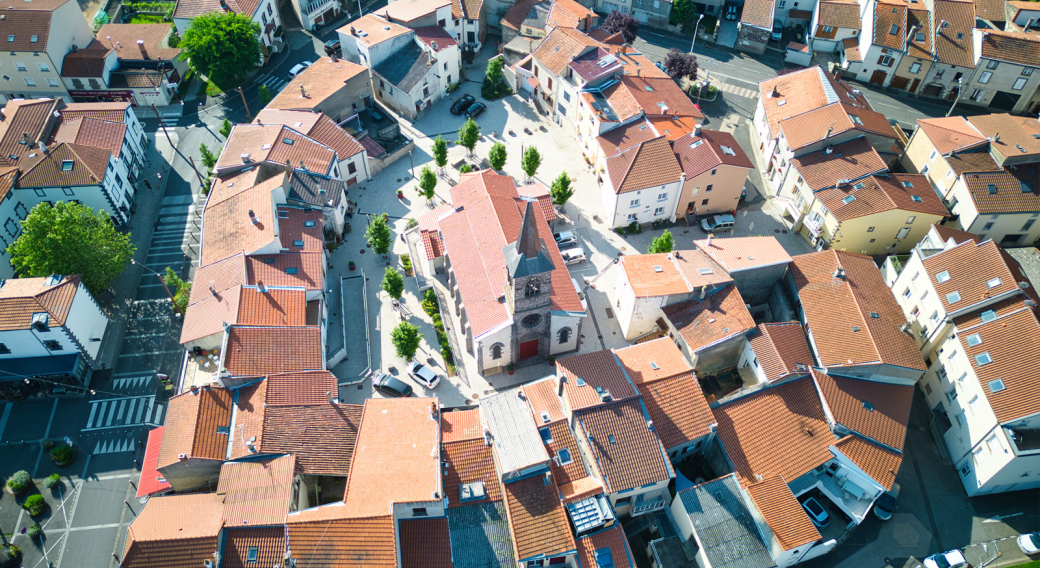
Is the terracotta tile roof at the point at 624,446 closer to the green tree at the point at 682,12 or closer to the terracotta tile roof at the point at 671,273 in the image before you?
the terracotta tile roof at the point at 671,273

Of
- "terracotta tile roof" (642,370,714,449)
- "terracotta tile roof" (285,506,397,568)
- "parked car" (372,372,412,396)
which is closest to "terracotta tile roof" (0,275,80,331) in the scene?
"parked car" (372,372,412,396)

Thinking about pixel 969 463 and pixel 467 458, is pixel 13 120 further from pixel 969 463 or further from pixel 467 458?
pixel 969 463

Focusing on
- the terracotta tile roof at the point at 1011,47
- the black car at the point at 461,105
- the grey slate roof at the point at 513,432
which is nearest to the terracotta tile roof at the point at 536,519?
the grey slate roof at the point at 513,432

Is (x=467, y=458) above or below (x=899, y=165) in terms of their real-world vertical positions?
below

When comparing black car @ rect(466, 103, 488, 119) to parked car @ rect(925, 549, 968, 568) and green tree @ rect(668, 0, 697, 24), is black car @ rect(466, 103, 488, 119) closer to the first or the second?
green tree @ rect(668, 0, 697, 24)

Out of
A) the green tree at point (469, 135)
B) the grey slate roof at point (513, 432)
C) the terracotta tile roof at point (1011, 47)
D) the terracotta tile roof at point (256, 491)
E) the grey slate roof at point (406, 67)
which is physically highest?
the terracotta tile roof at point (1011, 47)

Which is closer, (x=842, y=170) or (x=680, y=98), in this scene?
(x=842, y=170)

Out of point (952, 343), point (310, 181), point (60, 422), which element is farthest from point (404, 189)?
point (952, 343)
